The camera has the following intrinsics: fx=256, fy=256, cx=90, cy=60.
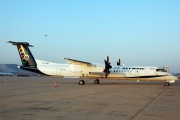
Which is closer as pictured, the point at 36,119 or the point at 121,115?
the point at 36,119

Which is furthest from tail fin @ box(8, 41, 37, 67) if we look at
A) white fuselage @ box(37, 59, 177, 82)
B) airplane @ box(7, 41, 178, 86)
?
white fuselage @ box(37, 59, 177, 82)

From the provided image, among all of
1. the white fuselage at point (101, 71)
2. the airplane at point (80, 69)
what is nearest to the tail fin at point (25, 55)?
the airplane at point (80, 69)

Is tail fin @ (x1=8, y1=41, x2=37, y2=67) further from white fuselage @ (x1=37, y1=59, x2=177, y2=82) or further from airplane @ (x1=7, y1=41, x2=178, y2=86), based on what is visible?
white fuselage @ (x1=37, y1=59, x2=177, y2=82)

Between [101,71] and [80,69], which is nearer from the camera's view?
[101,71]

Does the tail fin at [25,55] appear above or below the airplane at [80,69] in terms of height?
above

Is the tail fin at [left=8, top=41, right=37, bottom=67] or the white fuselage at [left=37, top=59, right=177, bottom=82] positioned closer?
the white fuselage at [left=37, top=59, right=177, bottom=82]

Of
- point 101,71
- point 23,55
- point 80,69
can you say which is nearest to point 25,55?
point 23,55

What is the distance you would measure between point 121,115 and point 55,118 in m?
2.50

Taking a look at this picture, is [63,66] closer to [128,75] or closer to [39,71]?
[39,71]

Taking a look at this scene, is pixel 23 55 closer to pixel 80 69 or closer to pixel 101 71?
pixel 80 69

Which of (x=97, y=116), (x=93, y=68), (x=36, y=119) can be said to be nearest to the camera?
(x=36, y=119)

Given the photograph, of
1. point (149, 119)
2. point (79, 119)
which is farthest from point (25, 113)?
point (149, 119)

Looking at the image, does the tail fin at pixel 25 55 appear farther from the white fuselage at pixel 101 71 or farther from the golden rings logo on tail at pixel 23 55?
the white fuselage at pixel 101 71

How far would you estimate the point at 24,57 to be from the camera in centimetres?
3578
